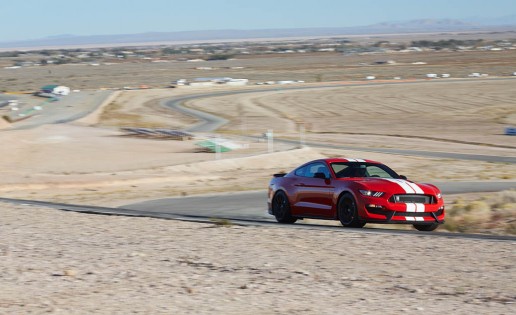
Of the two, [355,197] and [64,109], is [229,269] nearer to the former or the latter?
[355,197]

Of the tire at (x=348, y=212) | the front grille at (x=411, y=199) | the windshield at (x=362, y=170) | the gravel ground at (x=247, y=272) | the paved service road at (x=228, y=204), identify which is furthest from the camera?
the paved service road at (x=228, y=204)

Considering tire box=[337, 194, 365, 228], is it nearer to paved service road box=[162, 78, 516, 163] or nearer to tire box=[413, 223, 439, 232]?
tire box=[413, 223, 439, 232]

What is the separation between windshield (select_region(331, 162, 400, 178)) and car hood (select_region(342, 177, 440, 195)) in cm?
58

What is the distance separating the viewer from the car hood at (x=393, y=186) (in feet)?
53.4

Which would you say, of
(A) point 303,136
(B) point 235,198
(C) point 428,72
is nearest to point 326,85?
(C) point 428,72

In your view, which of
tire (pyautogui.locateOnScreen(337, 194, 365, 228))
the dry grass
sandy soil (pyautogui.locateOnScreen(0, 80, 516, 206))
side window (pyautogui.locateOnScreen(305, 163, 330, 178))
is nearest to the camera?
tire (pyautogui.locateOnScreen(337, 194, 365, 228))

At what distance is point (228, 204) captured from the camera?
23.6m

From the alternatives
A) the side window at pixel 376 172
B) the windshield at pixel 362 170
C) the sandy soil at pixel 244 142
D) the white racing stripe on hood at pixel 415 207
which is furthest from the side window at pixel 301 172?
the sandy soil at pixel 244 142

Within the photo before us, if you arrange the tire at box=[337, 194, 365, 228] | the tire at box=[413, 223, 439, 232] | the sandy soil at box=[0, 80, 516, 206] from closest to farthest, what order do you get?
1. the tire at box=[337, 194, 365, 228]
2. the tire at box=[413, 223, 439, 232]
3. the sandy soil at box=[0, 80, 516, 206]

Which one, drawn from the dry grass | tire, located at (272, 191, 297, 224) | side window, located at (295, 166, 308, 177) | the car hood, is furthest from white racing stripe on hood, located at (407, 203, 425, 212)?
tire, located at (272, 191, 297, 224)

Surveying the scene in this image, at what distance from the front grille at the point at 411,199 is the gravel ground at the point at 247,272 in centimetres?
122

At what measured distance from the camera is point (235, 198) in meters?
25.4

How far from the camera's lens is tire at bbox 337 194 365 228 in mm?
16391

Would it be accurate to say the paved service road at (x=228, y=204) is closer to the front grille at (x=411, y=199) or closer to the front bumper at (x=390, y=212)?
the front bumper at (x=390, y=212)
